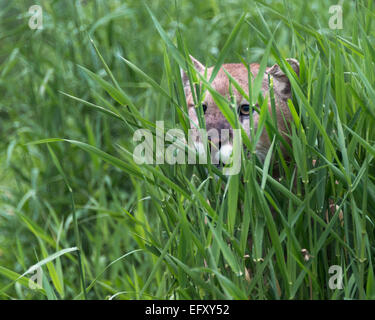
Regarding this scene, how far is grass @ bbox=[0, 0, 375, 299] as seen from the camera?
1.71 meters

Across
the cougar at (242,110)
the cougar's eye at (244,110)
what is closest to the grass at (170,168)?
the cougar at (242,110)

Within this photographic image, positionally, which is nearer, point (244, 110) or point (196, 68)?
point (244, 110)

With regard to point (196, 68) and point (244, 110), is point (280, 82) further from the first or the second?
point (196, 68)

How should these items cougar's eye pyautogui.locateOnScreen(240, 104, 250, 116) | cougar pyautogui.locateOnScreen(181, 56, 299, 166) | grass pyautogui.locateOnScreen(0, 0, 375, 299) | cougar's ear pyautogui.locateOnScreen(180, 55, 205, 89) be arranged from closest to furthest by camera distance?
grass pyautogui.locateOnScreen(0, 0, 375, 299) → cougar pyautogui.locateOnScreen(181, 56, 299, 166) → cougar's eye pyautogui.locateOnScreen(240, 104, 250, 116) → cougar's ear pyautogui.locateOnScreen(180, 55, 205, 89)

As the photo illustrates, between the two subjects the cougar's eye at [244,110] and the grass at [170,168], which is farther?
the cougar's eye at [244,110]

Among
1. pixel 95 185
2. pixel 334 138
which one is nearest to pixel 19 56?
pixel 95 185

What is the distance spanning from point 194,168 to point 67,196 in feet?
6.35

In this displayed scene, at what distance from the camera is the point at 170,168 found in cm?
190

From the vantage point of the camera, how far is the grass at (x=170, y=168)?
1713mm

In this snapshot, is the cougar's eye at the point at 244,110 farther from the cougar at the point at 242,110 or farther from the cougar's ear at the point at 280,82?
the cougar's ear at the point at 280,82

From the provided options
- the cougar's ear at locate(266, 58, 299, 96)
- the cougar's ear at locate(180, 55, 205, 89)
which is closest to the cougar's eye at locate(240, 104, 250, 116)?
the cougar's ear at locate(266, 58, 299, 96)

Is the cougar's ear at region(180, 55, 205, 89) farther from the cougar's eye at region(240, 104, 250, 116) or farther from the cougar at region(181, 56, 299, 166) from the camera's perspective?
the cougar's eye at region(240, 104, 250, 116)

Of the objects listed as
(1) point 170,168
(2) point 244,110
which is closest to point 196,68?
(2) point 244,110

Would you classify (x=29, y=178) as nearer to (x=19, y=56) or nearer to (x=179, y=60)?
(x=19, y=56)
